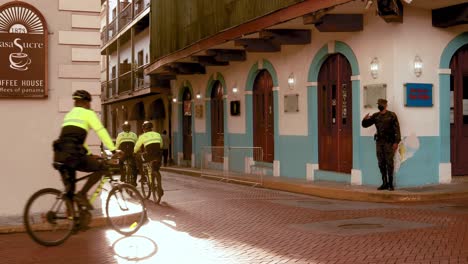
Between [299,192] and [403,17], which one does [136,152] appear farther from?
[403,17]

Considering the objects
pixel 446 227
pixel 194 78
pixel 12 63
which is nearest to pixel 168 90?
pixel 194 78

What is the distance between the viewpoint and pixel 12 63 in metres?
9.98

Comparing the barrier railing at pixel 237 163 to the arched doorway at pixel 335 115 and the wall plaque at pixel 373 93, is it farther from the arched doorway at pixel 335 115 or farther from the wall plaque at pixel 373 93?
the wall plaque at pixel 373 93

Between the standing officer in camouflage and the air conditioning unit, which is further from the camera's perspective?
the standing officer in camouflage

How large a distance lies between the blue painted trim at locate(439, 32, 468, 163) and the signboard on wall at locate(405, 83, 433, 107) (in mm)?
371

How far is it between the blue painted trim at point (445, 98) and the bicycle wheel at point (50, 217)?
372 inches

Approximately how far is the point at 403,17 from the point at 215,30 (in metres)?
7.50

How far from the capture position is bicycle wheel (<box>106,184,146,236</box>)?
8.42m

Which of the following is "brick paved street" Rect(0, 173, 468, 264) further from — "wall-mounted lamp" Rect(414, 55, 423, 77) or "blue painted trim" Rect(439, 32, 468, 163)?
"wall-mounted lamp" Rect(414, 55, 423, 77)

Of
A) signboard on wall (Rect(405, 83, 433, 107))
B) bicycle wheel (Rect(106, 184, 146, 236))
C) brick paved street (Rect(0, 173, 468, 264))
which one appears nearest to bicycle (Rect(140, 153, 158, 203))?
brick paved street (Rect(0, 173, 468, 264))

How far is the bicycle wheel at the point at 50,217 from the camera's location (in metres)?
7.57

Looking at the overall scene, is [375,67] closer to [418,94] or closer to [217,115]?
[418,94]

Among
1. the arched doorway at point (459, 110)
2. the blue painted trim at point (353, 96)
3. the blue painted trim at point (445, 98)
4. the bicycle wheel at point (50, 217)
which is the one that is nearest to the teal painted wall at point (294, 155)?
the blue painted trim at point (353, 96)

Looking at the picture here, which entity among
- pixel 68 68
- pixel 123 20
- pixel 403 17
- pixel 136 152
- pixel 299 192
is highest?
pixel 123 20
